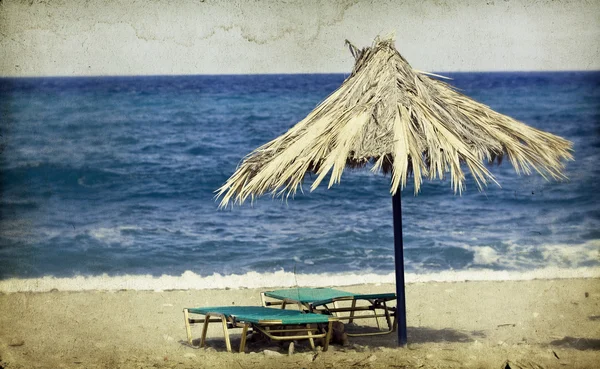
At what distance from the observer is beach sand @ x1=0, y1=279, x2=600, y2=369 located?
4773mm

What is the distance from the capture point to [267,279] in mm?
8570

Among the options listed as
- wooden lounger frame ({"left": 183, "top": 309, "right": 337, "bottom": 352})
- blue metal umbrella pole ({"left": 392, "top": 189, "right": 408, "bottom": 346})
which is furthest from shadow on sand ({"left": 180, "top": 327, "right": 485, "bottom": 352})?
blue metal umbrella pole ({"left": 392, "top": 189, "right": 408, "bottom": 346})

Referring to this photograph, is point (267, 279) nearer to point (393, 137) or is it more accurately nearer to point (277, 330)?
point (277, 330)

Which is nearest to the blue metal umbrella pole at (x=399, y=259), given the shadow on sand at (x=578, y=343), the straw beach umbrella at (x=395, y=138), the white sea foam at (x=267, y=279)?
the straw beach umbrella at (x=395, y=138)

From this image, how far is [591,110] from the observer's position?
17938mm

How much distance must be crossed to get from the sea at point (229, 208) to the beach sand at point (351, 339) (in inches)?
38.7

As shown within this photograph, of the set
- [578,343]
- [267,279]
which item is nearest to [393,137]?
[578,343]

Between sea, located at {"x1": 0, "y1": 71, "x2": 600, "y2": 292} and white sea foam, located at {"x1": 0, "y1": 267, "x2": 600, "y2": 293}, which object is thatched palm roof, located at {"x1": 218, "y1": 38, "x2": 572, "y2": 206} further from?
white sea foam, located at {"x1": 0, "y1": 267, "x2": 600, "y2": 293}

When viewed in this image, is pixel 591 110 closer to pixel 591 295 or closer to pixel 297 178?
pixel 591 295

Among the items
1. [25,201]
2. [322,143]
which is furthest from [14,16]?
[25,201]

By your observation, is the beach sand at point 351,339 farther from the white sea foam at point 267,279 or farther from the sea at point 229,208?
the sea at point 229,208

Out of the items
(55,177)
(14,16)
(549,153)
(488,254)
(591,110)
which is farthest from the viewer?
(591,110)

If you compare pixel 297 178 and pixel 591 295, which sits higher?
pixel 297 178

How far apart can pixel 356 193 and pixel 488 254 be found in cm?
353
